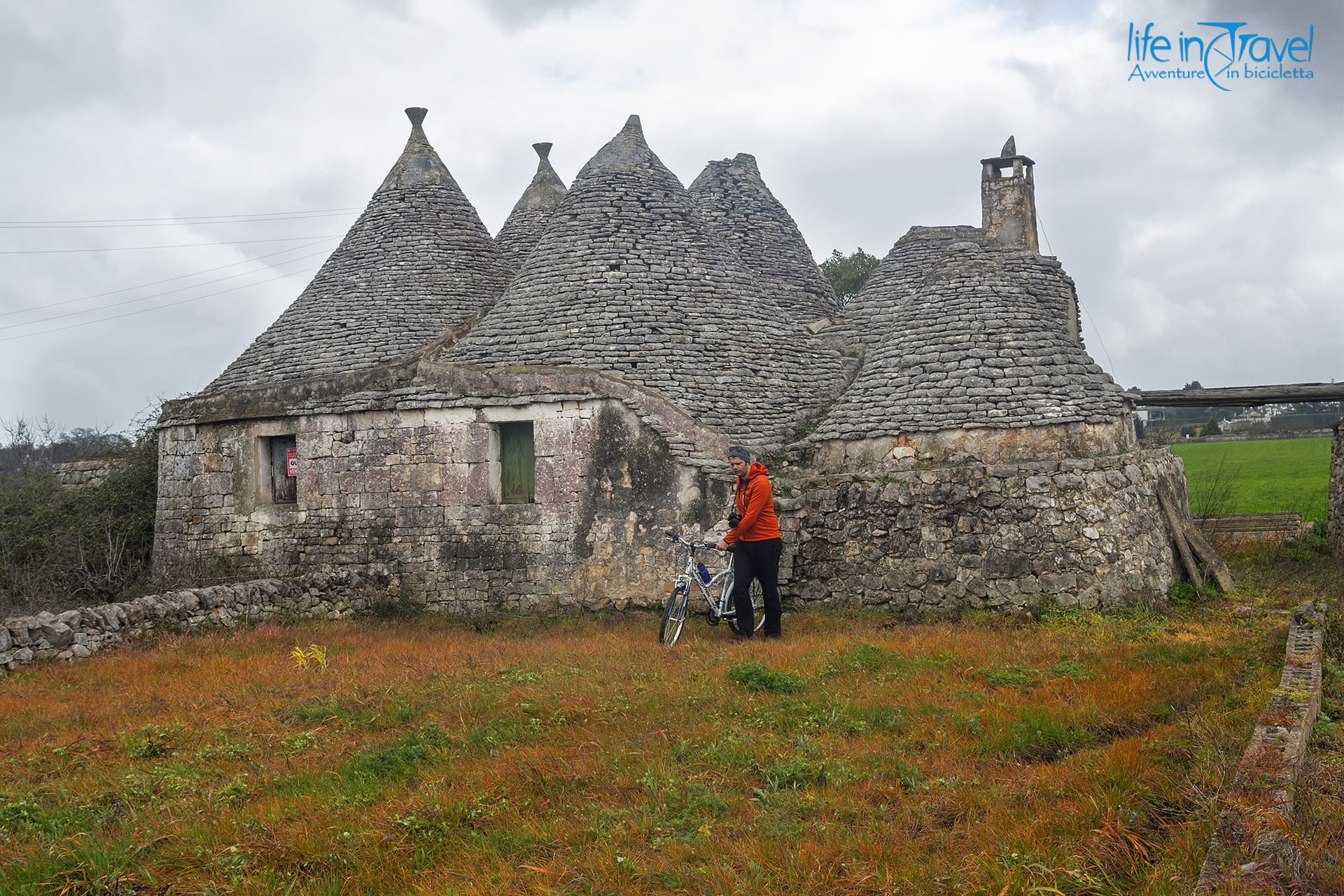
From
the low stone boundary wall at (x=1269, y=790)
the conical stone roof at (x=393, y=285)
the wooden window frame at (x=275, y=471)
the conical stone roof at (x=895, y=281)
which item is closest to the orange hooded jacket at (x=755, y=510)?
the low stone boundary wall at (x=1269, y=790)

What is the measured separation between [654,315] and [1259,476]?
24492 millimetres

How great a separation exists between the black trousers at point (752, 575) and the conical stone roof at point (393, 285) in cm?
580

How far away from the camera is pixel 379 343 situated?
1351 cm

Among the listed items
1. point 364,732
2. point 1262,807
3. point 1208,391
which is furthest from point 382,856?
point 1208,391

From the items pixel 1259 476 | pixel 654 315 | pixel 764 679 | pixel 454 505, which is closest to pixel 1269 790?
pixel 764 679

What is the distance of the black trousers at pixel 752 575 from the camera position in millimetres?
8586

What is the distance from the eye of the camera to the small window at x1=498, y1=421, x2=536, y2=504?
37.7ft

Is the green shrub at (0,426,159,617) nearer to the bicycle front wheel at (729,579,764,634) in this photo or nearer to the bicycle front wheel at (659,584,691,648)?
the bicycle front wheel at (659,584,691,648)

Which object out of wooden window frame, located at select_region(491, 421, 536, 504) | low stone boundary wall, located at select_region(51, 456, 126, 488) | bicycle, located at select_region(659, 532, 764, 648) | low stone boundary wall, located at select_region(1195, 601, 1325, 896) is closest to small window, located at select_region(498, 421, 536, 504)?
wooden window frame, located at select_region(491, 421, 536, 504)

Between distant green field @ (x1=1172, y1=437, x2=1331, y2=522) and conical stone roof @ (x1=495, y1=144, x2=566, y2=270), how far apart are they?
409 inches

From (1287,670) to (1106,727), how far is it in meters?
1.17

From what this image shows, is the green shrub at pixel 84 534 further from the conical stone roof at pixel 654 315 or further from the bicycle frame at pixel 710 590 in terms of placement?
the bicycle frame at pixel 710 590

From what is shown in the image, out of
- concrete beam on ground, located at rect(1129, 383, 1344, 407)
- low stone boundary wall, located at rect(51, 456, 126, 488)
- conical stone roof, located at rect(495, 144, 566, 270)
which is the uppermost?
conical stone roof, located at rect(495, 144, 566, 270)

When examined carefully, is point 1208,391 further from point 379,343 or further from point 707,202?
point 379,343
